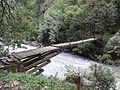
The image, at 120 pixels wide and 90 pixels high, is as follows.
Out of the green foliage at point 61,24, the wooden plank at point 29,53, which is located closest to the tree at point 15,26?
the wooden plank at point 29,53

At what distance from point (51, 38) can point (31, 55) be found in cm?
959

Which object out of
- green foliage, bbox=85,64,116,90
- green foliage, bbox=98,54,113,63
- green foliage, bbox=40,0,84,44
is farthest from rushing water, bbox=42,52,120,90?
green foliage, bbox=85,64,116,90

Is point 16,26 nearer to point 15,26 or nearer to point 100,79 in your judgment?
point 15,26

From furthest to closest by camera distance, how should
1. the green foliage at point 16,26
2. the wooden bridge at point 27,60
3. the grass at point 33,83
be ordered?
the green foliage at point 16,26, the wooden bridge at point 27,60, the grass at point 33,83

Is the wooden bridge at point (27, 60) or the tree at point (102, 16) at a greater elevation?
the tree at point (102, 16)

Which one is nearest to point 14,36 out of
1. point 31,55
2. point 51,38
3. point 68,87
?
point 31,55

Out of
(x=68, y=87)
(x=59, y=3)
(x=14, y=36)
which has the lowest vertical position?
(x=68, y=87)

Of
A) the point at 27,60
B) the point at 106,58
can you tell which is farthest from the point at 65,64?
the point at 27,60

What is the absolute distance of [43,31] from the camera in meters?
20.1

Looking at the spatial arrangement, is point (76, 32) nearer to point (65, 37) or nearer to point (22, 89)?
point (65, 37)

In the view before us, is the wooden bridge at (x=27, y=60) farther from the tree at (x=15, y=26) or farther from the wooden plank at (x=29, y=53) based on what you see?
the tree at (x=15, y=26)

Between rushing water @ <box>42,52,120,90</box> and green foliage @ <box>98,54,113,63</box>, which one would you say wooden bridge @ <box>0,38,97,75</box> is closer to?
rushing water @ <box>42,52,120,90</box>

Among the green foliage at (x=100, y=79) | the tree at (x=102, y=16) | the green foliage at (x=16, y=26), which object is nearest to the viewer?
the green foliage at (x=100, y=79)

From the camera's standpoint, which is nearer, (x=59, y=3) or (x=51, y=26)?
(x=51, y=26)
